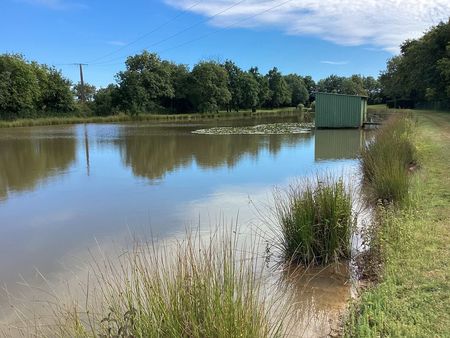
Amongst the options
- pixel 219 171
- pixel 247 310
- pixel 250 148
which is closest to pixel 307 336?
pixel 247 310

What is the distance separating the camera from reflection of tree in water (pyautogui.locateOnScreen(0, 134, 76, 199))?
1101cm

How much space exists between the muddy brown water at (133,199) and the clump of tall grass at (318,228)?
0.27 m

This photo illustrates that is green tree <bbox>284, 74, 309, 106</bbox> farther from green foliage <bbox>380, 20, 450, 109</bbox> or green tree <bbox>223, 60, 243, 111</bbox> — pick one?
green foliage <bbox>380, 20, 450, 109</bbox>

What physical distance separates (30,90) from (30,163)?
A: 3262 centimetres

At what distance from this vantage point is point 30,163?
47.6 ft

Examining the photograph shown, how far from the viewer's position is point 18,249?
19.5 ft

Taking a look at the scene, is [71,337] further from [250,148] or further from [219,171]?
[250,148]

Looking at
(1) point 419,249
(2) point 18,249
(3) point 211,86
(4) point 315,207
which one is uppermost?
(3) point 211,86

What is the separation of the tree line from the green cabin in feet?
22.8

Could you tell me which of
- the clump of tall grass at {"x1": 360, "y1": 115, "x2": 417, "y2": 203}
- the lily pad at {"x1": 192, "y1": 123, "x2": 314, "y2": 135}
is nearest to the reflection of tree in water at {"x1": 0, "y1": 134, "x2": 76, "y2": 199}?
the clump of tall grass at {"x1": 360, "y1": 115, "x2": 417, "y2": 203}

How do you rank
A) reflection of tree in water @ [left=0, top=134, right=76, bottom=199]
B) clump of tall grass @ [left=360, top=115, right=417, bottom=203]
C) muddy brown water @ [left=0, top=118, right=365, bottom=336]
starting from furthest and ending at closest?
reflection of tree in water @ [left=0, top=134, right=76, bottom=199] < clump of tall grass @ [left=360, top=115, right=417, bottom=203] < muddy brown water @ [left=0, top=118, right=365, bottom=336]

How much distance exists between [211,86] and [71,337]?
5916cm

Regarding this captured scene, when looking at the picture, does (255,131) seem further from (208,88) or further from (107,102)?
(208,88)

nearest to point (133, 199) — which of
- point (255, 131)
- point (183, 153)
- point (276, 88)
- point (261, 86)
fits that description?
point (183, 153)
